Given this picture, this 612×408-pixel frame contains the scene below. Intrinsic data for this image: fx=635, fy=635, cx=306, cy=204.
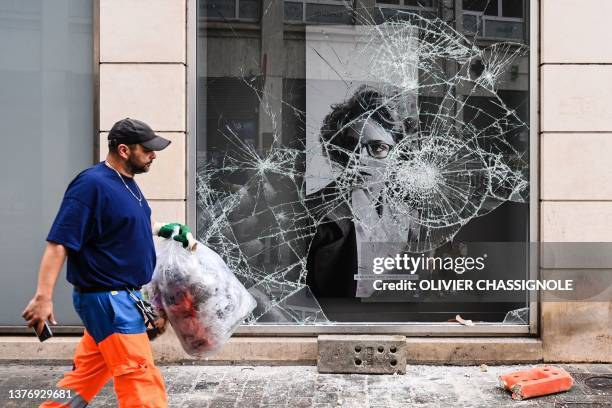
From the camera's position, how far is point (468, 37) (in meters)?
6.01

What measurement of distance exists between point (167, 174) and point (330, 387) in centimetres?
234

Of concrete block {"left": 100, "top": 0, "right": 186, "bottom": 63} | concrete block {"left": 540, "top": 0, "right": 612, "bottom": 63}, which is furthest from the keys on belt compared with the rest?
concrete block {"left": 540, "top": 0, "right": 612, "bottom": 63}

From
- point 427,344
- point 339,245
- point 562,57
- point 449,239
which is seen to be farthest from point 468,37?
point 427,344

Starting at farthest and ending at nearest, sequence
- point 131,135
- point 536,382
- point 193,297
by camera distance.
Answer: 1. point 536,382
2. point 193,297
3. point 131,135

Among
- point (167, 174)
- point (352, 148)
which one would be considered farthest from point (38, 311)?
point (352, 148)

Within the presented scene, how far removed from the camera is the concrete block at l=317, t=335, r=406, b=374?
552 centimetres

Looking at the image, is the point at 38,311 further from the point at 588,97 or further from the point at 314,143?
the point at 588,97

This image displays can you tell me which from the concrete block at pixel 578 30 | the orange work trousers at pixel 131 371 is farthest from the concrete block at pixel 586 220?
the orange work trousers at pixel 131 371

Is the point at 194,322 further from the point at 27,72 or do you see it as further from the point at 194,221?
the point at 27,72

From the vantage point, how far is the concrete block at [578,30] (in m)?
5.63

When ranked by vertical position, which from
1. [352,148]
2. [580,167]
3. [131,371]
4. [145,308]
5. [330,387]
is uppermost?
[352,148]

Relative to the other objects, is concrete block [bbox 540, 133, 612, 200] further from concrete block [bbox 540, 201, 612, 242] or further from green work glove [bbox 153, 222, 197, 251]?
green work glove [bbox 153, 222, 197, 251]

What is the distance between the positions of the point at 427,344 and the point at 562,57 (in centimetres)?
283

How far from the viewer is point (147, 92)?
18.7 feet
